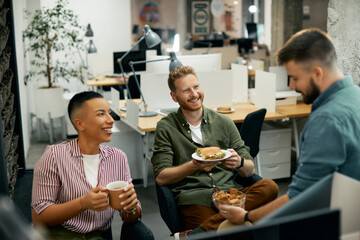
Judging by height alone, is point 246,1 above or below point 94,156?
above

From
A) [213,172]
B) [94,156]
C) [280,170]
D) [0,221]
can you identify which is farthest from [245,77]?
[0,221]

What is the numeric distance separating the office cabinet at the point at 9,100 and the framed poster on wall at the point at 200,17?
26.3 ft

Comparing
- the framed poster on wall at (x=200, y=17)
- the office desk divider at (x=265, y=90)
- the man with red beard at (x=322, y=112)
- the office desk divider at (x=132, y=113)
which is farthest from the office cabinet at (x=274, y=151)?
the framed poster on wall at (x=200, y=17)

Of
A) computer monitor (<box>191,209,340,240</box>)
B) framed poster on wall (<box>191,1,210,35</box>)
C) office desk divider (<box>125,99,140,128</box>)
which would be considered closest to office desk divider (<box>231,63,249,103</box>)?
office desk divider (<box>125,99,140,128</box>)

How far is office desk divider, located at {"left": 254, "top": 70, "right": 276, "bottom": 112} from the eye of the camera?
442 cm

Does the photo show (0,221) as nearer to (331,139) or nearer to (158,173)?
(331,139)

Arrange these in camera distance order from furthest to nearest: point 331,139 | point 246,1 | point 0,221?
point 246,1
point 331,139
point 0,221

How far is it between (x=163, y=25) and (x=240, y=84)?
312 inches

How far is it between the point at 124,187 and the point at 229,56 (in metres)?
6.25

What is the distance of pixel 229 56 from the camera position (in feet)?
26.2

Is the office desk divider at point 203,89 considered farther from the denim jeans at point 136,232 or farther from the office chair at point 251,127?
the denim jeans at point 136,232

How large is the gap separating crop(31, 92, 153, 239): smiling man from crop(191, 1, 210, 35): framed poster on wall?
10.2m

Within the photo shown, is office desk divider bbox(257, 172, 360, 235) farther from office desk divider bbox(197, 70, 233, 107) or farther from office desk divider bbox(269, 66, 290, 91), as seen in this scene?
office desk divider bbox(269, 66, 290, 91)

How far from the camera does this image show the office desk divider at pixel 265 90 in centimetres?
442
